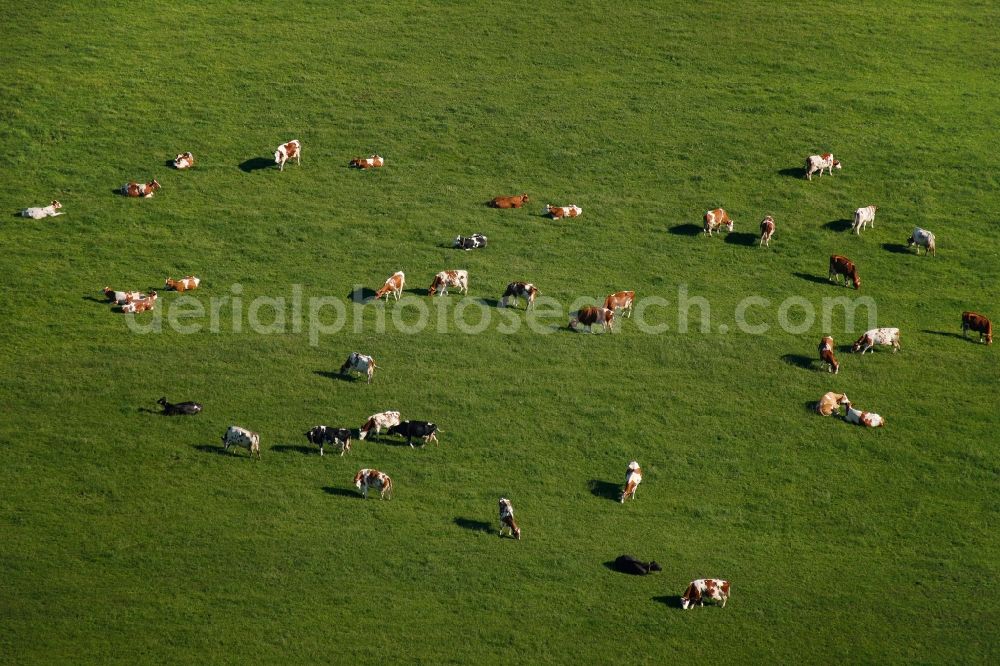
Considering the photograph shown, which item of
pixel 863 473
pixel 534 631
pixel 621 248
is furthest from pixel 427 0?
pixel 534 631

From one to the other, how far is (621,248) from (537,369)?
29.7 ft

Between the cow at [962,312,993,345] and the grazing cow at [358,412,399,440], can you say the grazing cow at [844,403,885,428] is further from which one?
the grazing cow at [358,412,399,440]

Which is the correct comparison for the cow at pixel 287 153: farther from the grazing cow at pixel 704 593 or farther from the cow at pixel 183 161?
Answer: the grazing cow at pixel 704 593

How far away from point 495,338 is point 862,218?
1719cm

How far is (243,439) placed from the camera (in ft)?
124

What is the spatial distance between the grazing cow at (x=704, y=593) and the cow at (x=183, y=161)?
1200 inches

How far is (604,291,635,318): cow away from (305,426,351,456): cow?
11.8 meters

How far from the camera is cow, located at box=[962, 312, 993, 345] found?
148 feet

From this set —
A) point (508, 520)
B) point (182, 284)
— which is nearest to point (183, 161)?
point (182, 284)

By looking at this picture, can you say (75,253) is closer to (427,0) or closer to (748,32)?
(427,0)

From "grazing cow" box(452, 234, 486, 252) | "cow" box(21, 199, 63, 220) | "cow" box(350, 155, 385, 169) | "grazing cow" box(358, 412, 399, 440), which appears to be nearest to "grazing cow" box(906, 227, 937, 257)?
"grazing cow" box(452, 234, 486, 252)

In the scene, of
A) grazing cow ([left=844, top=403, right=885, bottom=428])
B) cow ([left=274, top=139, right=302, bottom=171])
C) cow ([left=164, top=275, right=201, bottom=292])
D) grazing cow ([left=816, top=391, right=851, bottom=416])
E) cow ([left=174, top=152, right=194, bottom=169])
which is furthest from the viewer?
cow ([left=274, top=139, right=302, bottom=171])

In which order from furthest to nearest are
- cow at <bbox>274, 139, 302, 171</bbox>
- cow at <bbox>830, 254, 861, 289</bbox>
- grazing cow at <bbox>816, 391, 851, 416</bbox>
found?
1. cow at <bbox>274, 139, 302, 171</bbox>
2. cow at <bbox>830, 254, 861, 289</bbox>
3. grazing cow at <bbox>816, 391, 851, 416</bbox>

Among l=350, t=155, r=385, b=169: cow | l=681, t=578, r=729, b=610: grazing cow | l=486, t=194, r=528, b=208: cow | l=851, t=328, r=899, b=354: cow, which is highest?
l=350, t=155, r=385, b=169: cow
